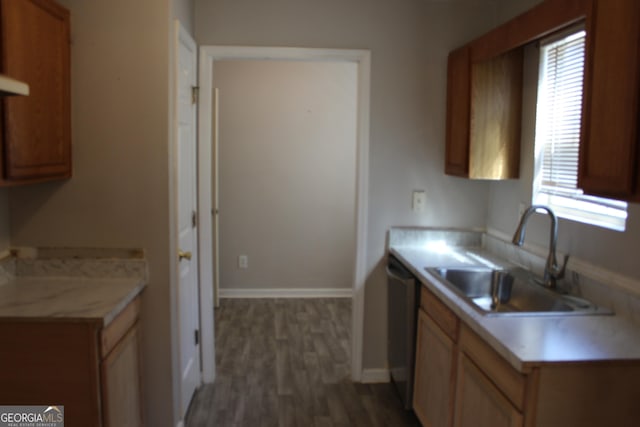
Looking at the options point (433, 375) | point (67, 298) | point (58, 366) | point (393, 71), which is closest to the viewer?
point (58, 366)

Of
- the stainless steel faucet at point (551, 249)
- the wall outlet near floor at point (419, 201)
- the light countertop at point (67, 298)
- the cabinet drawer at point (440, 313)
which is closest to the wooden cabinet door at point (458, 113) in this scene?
the wall outlet near floor at point (419, 201)

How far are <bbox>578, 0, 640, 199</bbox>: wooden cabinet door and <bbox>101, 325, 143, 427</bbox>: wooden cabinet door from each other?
1.86 m

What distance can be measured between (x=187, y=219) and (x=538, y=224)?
1883mm

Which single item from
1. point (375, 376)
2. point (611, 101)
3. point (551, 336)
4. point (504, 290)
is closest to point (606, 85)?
point (611, 101)

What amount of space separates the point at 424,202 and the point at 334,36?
1154mm

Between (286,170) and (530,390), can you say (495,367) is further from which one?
(286,170)

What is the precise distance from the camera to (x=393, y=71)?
3182 millimetres

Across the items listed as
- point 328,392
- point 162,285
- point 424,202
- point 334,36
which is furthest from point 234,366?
point 334,36

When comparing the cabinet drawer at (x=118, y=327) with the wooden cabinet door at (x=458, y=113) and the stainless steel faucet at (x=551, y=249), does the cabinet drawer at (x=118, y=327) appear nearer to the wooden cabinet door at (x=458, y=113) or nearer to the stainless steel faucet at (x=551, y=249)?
the stainless steel faucet at (x=551, y=249)

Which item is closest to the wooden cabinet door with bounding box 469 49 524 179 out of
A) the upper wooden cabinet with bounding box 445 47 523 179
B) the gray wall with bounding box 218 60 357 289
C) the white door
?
the upper wooden cabinet with bounding box 445 47 523 179

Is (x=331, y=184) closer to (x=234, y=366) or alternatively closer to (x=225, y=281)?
(x=225, y=281)

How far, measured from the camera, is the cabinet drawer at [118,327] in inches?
76.2

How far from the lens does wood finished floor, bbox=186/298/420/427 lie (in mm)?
2934

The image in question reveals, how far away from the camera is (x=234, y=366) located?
3586 mm
